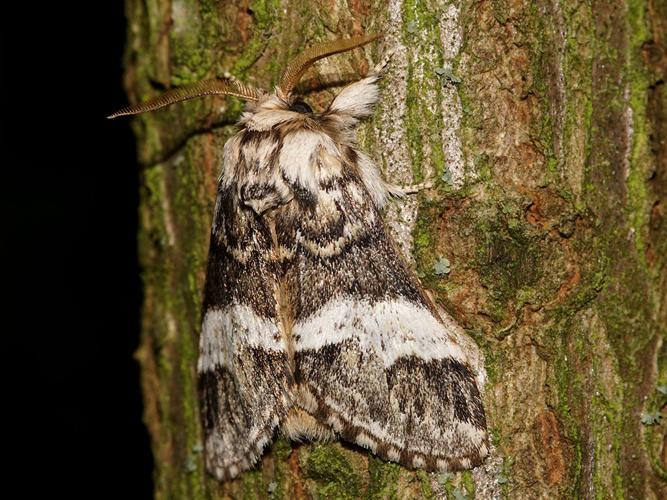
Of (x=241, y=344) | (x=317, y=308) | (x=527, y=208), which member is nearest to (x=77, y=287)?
(x=241, y=344)

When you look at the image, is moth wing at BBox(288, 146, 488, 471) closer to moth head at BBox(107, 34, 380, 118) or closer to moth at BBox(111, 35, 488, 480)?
moth at BBox(111, 35, 488, 480)

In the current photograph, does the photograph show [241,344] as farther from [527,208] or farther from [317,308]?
[527,208]

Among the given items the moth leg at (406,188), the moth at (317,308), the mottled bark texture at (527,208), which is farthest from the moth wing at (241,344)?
the moth leg at (406,188)

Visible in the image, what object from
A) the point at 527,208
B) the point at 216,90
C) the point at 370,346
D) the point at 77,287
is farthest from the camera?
the point at 77,287

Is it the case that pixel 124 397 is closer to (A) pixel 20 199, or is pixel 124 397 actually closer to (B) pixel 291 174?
(A) pixel 20 199

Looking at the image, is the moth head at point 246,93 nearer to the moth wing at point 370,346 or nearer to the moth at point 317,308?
the moth at point 317,308

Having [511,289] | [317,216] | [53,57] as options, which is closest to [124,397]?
[53,57]

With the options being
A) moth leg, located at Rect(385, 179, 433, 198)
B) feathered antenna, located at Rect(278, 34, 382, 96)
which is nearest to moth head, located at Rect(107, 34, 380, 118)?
feathered antenna, located at Rect(278, 34, 382, 96)
